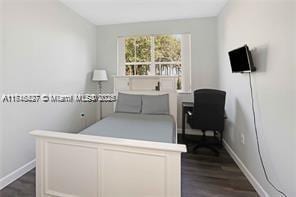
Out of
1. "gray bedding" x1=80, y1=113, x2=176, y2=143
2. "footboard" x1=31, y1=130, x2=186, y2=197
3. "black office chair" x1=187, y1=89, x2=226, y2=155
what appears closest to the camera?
"footboard" x1=31, y1=130, x2=186, y2=197

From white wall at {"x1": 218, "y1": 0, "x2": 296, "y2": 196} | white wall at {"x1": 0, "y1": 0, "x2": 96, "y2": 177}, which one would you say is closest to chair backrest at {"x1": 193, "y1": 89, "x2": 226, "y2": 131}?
white wall at {"x1": 218, "y1": 0, "x2": 296, "y2": 196}

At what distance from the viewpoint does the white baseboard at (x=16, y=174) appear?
2.08 meters

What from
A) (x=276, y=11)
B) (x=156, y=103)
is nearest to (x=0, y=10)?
(x=156, y=103)

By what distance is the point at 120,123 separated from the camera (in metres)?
2.70

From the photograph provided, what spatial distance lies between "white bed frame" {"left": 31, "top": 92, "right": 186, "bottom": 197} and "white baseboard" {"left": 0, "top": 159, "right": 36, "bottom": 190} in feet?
2.25

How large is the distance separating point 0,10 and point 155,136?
2.28 m

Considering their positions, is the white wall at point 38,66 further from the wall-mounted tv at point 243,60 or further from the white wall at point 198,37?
the wall-mounted tv at point 243,60

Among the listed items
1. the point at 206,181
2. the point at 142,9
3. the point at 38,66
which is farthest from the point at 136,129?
the point at 142,9

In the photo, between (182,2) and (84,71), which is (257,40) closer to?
(182,2)

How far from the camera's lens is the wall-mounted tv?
2.01 meters

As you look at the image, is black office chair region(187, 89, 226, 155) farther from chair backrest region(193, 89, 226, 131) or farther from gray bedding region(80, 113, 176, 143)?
gray bedding region(80, 113, 176, 143)

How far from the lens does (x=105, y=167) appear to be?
5.15ft

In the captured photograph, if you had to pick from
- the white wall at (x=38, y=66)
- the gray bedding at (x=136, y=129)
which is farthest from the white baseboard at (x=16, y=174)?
the gray bedding at (x=136, y=129)

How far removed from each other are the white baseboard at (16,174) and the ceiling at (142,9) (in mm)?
2609
